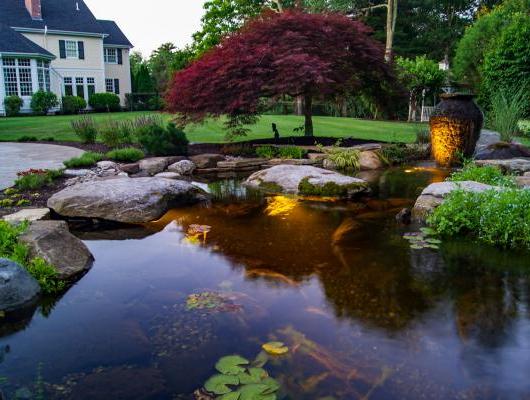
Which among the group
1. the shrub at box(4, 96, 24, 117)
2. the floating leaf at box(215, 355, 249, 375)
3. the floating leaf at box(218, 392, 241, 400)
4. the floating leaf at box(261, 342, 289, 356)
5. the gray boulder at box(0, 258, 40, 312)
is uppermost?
the shrub at box(4, 96, 24, 117)

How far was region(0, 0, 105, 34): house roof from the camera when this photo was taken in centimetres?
2831

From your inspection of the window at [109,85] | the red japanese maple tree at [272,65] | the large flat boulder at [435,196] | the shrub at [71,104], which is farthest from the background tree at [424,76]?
the window at [109,85]

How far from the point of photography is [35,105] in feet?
82.0

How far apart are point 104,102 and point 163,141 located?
20584 mm

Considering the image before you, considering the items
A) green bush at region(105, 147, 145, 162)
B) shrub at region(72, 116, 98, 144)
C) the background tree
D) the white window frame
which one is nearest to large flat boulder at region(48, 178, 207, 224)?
green bush at region(105, 147, 145, 162)

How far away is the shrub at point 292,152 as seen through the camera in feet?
35.7

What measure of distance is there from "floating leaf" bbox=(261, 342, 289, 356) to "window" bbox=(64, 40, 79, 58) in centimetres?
3109

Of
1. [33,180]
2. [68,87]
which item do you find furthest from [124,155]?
[68,87]

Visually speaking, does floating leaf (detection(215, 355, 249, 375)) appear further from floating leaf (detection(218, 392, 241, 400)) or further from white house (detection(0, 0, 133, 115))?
white house (detection(0, 0, 133, 115))

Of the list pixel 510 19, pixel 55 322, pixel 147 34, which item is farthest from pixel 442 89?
pixel 147 34

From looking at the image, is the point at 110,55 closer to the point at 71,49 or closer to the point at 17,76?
the point at 71,49

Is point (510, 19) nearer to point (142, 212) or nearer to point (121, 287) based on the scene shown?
point (142, 212)

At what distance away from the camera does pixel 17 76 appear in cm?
2588

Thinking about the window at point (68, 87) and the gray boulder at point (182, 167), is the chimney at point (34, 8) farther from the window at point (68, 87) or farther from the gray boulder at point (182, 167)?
the gray boulder at point (182, 167)
